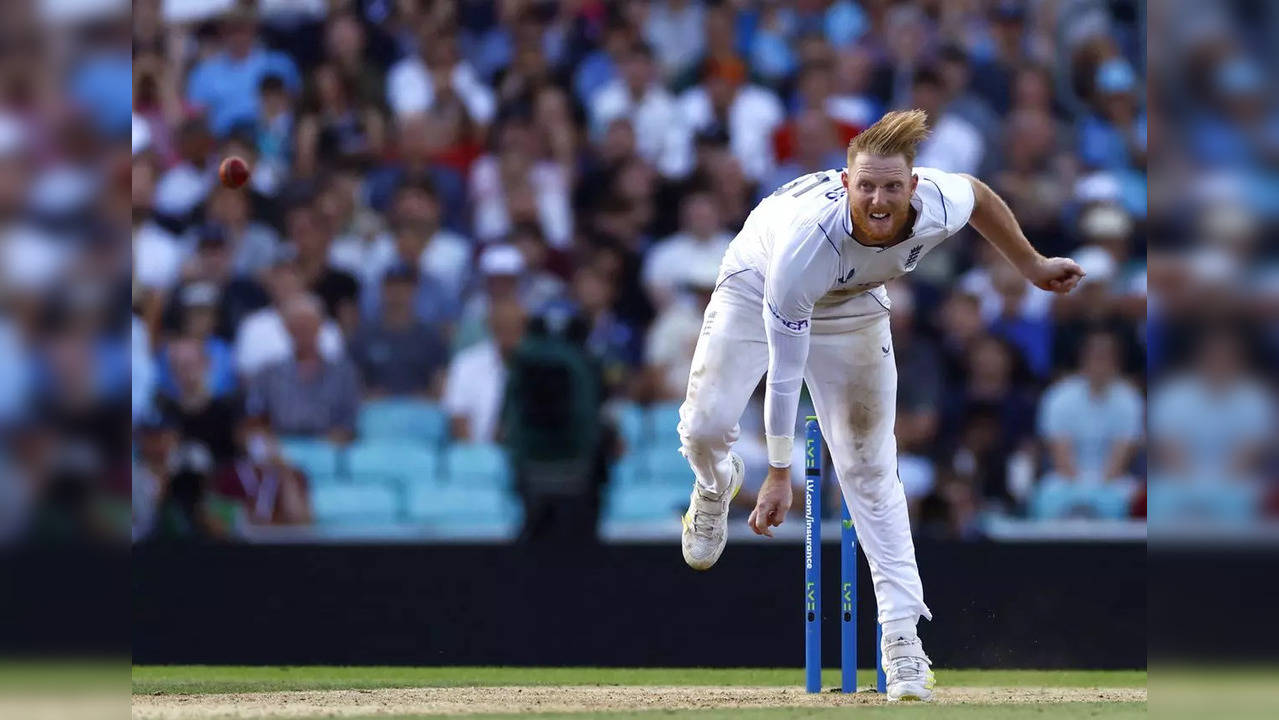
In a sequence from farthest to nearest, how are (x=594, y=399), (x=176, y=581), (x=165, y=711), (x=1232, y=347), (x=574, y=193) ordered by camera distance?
(x=574, y=193), (x=594, y=399), (x=176, y=581), (x=165, y=711), (x=1232, y=347)

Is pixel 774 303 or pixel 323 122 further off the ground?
pixel 323 122

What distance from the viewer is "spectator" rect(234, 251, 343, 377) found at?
39.2 feet

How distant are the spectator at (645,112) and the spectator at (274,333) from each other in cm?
260

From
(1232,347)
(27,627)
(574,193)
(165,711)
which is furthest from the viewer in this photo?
(574,193)

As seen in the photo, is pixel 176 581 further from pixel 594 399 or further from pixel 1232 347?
pixel 1232 347

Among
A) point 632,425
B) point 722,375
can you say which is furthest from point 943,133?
point 722,375

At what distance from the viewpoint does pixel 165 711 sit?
22.9ft

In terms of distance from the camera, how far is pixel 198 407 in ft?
37.3

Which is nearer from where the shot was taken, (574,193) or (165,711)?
(165,711)

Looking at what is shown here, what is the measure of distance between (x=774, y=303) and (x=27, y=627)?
3.80m

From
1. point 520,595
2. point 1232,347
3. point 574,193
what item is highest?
point 574,193

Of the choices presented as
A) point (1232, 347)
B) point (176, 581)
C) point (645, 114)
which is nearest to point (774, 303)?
point (1232, 347)

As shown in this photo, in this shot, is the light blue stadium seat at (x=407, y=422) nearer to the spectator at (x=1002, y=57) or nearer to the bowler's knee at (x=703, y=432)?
the bowler's knee at (x=703, y=432)

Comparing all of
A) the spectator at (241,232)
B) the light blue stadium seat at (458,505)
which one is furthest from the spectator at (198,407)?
the light blue stadium seat at (458,505)
